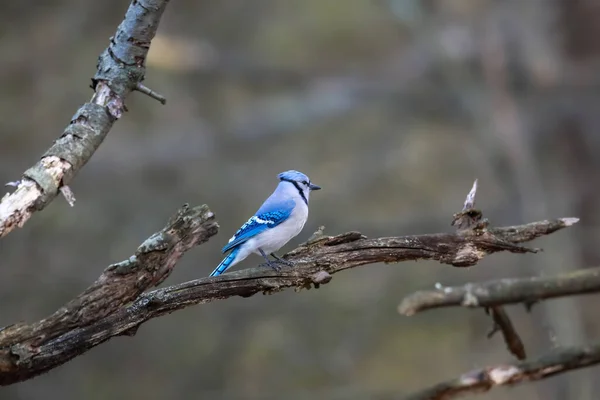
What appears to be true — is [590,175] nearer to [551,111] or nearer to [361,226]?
[551,111]

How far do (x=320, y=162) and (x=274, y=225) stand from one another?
209 inches

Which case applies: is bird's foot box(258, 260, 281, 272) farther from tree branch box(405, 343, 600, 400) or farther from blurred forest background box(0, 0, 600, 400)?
blurred forest background box(0, 0, 600, 400)

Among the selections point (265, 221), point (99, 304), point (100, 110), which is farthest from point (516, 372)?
point (100, 110)

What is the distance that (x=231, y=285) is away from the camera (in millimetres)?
2678

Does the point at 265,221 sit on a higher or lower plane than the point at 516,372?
higher

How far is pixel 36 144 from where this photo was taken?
7.13 meters

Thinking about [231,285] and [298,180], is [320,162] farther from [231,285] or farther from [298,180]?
[231,285]

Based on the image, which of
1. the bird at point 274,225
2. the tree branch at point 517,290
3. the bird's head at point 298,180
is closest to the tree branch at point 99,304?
the bird at point 274,225

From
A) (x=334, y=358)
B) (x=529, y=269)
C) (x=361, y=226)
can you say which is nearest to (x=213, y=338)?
(x=334, y=358)

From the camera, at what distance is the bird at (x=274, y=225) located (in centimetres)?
324

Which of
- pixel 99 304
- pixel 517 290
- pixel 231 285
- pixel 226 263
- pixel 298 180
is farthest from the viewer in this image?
pixel 298 180

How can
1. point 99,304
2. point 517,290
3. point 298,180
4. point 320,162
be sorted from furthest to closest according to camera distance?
point 320,162 → point 298,180 → point 99,304 → point 517,290

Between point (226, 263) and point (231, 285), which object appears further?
point (226, 263)

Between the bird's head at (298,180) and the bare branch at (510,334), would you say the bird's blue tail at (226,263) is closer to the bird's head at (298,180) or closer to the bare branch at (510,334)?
the bird's head at (298,180)
